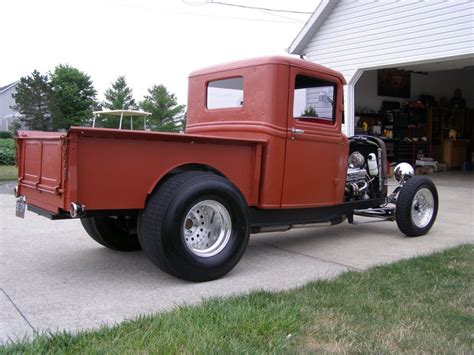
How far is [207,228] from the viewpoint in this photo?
4.61 m

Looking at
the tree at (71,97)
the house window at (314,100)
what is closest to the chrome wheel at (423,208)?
the house window at (314,100)

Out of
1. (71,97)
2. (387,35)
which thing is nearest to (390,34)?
(387,35)

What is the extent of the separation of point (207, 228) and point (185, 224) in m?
0.26

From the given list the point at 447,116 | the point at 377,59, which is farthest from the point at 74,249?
the point at 447,116

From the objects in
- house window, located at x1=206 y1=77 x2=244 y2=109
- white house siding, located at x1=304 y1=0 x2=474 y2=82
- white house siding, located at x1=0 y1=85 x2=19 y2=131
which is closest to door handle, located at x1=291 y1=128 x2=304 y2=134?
house window, located at x1=206 y1=77 x2=244 y2=109

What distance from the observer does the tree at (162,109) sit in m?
53.7

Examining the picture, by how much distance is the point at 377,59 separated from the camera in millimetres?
12938

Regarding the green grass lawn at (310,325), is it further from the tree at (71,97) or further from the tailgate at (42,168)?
the tree at (71,97)

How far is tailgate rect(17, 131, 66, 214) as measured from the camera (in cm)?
395

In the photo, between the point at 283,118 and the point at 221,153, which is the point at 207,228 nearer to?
the point at 221,153

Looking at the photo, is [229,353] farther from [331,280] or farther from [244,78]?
[244,78]

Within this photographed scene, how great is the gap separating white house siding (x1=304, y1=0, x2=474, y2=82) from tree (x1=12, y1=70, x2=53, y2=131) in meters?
35.3

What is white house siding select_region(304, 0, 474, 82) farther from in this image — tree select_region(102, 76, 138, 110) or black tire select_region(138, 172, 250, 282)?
tree select_region(102, 76, 138, 110)

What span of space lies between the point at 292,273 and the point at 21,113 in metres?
45.7
